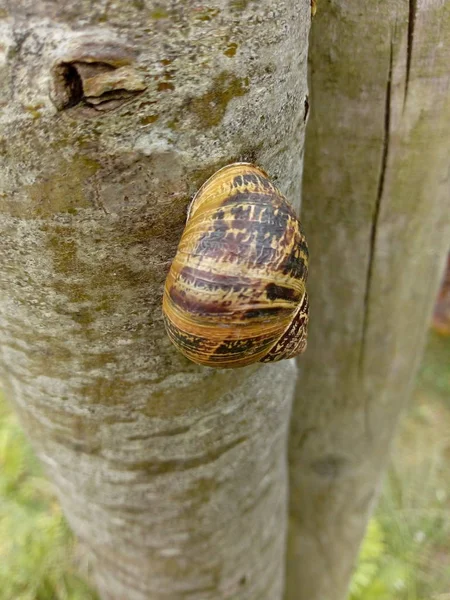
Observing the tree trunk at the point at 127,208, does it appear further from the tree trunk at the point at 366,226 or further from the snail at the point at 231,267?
the tree trunk at the point at 366,226

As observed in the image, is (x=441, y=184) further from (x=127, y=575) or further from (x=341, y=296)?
(x=127, y=575)

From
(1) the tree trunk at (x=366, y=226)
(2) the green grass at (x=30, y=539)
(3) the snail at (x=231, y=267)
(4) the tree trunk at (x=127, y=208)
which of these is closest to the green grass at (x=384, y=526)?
(2) the green grass at (x=30, y=539)

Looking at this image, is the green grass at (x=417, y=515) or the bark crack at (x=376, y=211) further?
the green grass at (x=417, y=515)

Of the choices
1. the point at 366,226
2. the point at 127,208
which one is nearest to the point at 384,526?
the point at 366,226

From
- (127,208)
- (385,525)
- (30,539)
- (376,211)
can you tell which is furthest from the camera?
(385,525)

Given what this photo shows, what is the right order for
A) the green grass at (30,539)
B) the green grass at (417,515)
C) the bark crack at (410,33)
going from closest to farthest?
1. the bark crack at (410,33)
2. the green grass at (30,539)
3. the green grass at (417,515)

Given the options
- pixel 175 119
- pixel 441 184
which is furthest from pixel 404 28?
pixel 175 119

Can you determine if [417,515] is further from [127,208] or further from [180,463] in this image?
[127,208]
